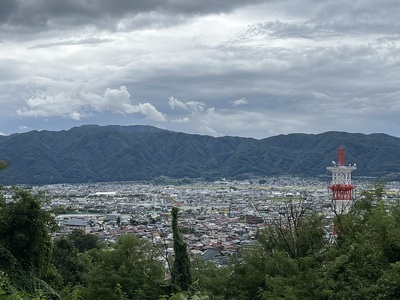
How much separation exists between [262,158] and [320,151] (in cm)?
1802

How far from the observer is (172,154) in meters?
149

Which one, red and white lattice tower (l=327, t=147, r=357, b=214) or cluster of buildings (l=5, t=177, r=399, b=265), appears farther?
cluster of buildings (l=5, t=177, r=399, b=265)

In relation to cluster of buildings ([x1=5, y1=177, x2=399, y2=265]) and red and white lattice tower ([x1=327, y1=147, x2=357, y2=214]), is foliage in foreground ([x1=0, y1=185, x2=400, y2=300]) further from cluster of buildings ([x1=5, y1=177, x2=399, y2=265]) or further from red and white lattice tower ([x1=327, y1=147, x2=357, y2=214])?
cluster of buildings ([x1=5, y1=177, x2=399, y2=265])

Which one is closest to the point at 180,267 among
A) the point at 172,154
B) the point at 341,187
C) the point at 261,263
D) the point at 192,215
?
the point at 261,263

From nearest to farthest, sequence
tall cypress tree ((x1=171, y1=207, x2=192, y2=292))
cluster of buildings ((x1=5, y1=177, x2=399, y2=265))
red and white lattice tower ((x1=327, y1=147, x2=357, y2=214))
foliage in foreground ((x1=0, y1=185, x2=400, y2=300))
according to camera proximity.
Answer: foliage in foreground ((x1=0, y1=185, x2=400, y2=300)), tall cypress tree ((x1=171, y1=207, x2=192, y2=292)), red and white lattice tower ((x1=327, y1=147, x2=357, y2=214)), cluster of buildings ((x1=5, y1=177, x2=399, y2=265))

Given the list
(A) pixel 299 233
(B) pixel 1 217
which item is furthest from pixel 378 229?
(B) pixel 1 217

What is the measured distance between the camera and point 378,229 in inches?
408

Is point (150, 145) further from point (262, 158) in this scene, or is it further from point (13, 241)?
point (13, 241)

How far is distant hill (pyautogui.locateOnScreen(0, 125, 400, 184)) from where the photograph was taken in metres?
117

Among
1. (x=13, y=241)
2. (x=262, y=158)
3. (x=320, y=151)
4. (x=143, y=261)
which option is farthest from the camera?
(x=262, y=158)

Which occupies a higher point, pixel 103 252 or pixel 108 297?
pixel 103 252

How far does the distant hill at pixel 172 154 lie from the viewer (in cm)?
11712

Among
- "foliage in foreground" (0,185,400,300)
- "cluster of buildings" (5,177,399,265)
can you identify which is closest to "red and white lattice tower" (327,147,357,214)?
"foliage in foreground" (0,185,400,300)

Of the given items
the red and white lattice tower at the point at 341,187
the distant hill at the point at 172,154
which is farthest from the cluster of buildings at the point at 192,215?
the distant hill at the point at 172,154
